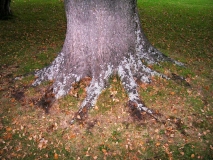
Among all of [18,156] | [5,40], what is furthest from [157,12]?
[18,156]

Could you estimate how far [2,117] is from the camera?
5246mm

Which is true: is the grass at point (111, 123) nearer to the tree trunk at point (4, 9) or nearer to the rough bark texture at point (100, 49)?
the rough bark texture at point (100, 49)

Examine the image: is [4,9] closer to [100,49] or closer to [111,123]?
[100,49]

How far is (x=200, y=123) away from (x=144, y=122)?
1346 millimetres

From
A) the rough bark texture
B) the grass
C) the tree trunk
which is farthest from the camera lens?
the tree trunk

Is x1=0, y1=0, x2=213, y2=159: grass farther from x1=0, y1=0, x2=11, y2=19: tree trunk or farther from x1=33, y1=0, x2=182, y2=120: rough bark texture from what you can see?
x1=0, y1=0, x2=11, y2=19: tree trunk

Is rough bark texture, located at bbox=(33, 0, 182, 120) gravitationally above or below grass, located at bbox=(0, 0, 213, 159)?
above

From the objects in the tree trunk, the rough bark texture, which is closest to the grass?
the rough bark texture

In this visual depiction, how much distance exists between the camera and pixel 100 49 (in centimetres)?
520

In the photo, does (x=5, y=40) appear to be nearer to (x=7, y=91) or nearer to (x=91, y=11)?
(x=7, y=91)

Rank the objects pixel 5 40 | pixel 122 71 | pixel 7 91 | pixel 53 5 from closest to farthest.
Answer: pixel 122 71 < pixel 7 91 < pixel 5 40 < pixel 53 5

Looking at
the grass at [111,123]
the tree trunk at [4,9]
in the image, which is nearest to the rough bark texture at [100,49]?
the grass at [111,123]

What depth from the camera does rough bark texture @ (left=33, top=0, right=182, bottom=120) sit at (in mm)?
4926

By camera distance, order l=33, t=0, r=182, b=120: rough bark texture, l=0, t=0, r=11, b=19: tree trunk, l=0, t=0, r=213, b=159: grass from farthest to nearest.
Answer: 1. l=0, t=0, r=11, b=19: tree trunk
2. l=33, t=0, r=182, b=120: rough bark texture
3. l=0, t=0, r=213, b=159: grass
